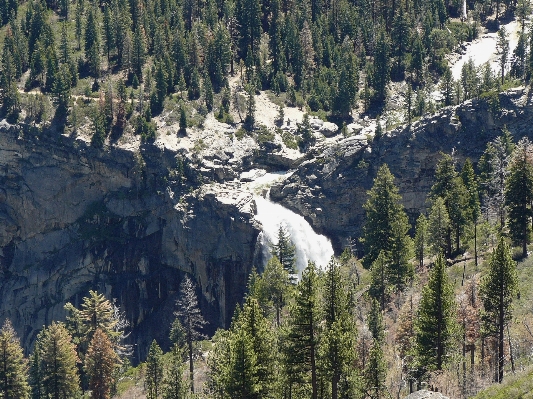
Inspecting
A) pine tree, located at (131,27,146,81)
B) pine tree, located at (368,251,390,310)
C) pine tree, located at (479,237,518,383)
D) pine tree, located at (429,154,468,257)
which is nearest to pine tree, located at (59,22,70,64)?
pine tree, located at (131,27,146,81)

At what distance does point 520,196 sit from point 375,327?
2429 centimetres

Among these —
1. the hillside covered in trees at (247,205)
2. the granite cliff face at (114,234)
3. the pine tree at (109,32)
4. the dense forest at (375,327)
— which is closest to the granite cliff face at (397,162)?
the hillside covered in trees at (247,205)

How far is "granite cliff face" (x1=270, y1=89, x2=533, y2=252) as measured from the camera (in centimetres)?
11144

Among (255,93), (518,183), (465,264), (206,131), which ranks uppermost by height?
(255,93)

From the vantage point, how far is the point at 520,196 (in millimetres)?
75500

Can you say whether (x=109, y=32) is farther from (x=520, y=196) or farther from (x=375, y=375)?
(x=375, y=375)

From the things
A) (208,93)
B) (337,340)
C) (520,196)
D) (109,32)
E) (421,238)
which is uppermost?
(109,32)

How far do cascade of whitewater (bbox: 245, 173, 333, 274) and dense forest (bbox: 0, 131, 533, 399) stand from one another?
41.9ft

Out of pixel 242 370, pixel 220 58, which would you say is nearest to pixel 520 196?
pixel 242 370

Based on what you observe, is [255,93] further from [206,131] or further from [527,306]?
[527,306]

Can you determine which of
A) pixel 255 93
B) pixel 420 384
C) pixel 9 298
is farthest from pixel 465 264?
pixel 9 298

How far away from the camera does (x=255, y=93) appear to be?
12950 cm

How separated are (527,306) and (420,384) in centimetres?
1289

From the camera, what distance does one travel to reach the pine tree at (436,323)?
51312 millimetres
